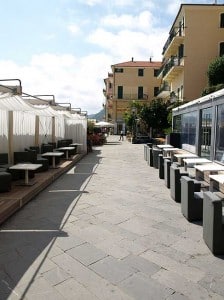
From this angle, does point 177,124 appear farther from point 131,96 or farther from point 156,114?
point 131,96

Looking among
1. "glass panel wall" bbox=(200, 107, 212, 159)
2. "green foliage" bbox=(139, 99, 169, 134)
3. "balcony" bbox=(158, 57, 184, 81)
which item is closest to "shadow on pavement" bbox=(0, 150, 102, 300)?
→ "glass panel wall" bbox=(200, 107, 212, 159)

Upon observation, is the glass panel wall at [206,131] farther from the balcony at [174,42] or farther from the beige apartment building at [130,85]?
the beige apartment building at [130,85]

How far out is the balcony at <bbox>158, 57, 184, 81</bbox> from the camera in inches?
1145

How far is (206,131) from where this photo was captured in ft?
37.5

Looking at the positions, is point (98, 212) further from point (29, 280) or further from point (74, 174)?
point (74, 174)

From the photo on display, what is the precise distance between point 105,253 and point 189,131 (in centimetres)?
1122

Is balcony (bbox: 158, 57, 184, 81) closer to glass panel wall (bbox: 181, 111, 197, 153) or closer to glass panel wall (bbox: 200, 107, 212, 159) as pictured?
glass panel wall (bbox: 181, 111, 197, 153)

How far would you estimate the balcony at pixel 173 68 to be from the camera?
29.1 meters

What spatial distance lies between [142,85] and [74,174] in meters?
45.2

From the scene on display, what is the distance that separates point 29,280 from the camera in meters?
3.54

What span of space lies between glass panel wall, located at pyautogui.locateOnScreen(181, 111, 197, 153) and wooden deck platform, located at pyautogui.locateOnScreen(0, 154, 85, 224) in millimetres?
6173

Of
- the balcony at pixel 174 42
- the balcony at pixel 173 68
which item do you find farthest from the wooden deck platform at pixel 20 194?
the balcony at pixel 174 42

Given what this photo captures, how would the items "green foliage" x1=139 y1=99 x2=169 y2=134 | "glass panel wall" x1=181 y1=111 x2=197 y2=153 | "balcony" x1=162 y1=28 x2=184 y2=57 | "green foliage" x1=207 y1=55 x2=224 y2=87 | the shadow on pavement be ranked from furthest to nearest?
1. "balcony" x1=162 y1=28 x2=184 y2=57
2. "green foliage" x1=139 y1=99 x2=169 y2=134
3. "green foliage" x1=207 y1=55 x2=224 y2=87
4. "glass panel wall" x1=181 y1=111 x2=197 y2=153
5. the shadow on pavement

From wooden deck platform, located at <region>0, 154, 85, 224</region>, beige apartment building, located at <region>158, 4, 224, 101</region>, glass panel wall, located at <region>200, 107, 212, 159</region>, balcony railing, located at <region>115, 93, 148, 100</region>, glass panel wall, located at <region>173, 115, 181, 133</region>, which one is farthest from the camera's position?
balcony railing, located at <region>115, 93, 148, 100</region>
